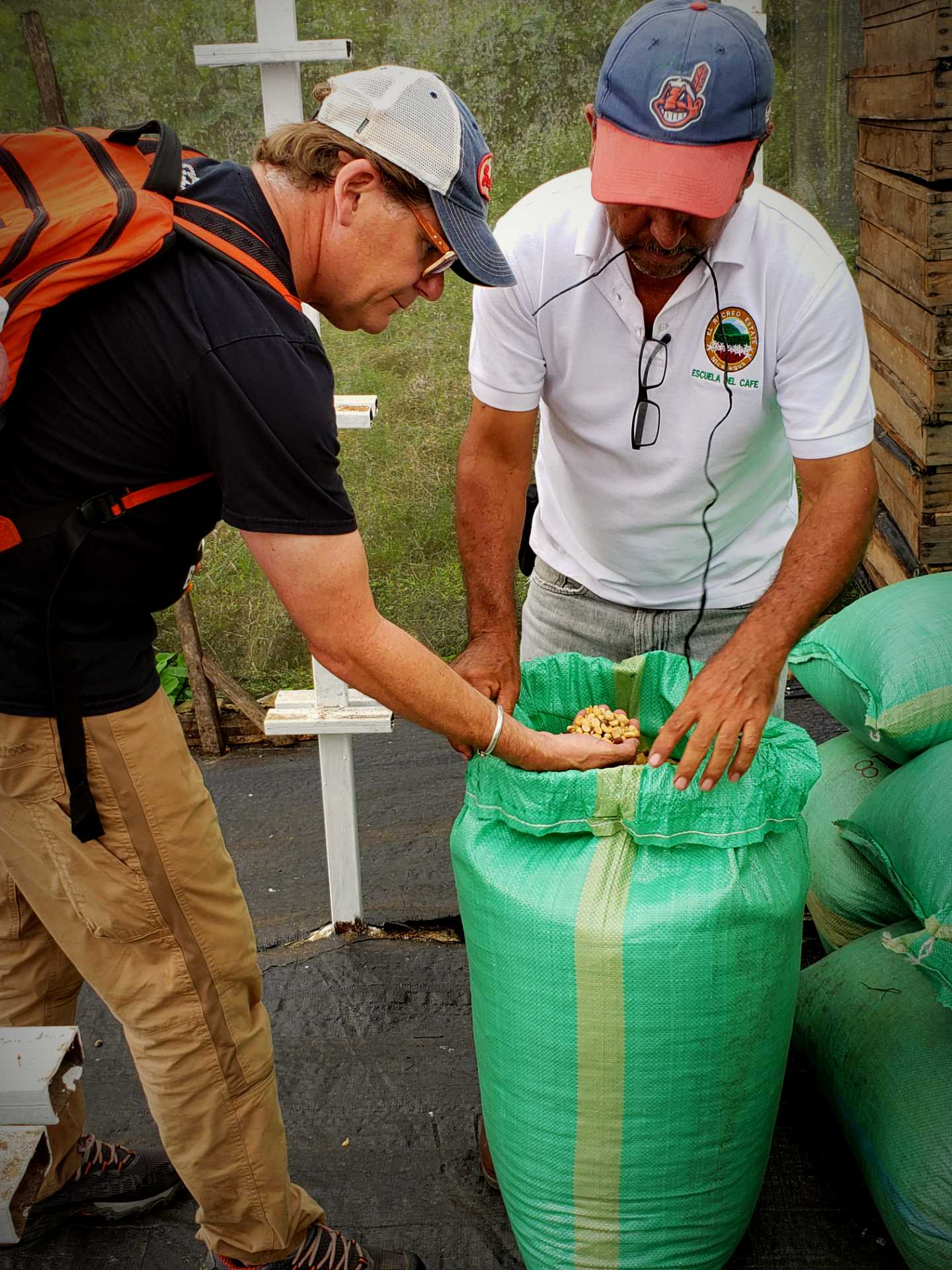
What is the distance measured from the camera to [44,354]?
1.36m

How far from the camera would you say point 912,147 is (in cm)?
333

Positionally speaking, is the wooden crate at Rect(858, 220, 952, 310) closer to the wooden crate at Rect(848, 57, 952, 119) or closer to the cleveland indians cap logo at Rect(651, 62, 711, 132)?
the wooden crate at Rect(848, 57, 952, 119)

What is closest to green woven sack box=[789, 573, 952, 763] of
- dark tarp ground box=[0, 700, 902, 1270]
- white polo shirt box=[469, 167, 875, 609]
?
white polo shirt box=[469, 167, 875, 609]

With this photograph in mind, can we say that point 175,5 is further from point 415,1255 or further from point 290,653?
point 415,1255

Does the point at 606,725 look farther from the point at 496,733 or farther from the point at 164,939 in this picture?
the point at 164,939

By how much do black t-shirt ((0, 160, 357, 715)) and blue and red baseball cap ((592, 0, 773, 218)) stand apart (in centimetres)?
53

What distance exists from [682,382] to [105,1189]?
166cm

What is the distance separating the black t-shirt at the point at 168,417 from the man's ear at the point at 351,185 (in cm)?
8

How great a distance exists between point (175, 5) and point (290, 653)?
6.09 feet

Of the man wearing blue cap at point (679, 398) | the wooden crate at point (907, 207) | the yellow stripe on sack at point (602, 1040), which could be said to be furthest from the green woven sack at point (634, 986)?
the wooden crate at point (907, 207)

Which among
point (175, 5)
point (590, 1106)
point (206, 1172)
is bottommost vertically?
point (206, 1172)

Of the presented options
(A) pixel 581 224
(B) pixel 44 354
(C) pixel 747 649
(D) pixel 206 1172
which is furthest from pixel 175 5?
(D) pixel 206 1172

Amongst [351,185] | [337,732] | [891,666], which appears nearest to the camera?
[351,185]

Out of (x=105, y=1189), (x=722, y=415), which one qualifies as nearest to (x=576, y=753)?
(x=722, y=415)
